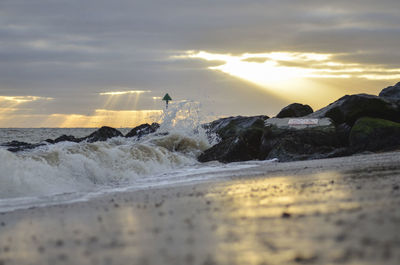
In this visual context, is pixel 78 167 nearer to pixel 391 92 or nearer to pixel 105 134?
pixel 391 92

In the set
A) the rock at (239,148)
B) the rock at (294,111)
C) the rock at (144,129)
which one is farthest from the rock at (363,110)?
the rock at (144,129)

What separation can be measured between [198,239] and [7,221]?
2969 millimetres

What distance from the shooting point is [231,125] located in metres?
21.5

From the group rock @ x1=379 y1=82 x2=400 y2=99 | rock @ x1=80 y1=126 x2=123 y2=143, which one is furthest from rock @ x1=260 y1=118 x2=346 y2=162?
rock @ x1=80 y1=126 x2=123 y2=143

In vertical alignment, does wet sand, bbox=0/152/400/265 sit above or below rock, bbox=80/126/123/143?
below

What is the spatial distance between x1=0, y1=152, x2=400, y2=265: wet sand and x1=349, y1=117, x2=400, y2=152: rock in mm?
8324

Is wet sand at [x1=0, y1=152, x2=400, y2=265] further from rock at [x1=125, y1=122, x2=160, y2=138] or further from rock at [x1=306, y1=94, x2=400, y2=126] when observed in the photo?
rock at [x1=125, y1=122, x2=160, y2=138]

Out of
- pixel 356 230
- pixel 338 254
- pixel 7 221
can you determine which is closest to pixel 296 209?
pixel 356 230

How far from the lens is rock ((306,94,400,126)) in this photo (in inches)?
690

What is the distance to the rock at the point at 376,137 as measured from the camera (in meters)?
A: 14.6

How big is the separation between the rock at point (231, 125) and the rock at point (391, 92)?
4933mm

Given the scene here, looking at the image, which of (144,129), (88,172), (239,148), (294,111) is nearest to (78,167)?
(88,172)

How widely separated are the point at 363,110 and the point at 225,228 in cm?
1456

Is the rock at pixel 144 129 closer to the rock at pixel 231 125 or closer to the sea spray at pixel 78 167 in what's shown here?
the rock at pixel 231 125
